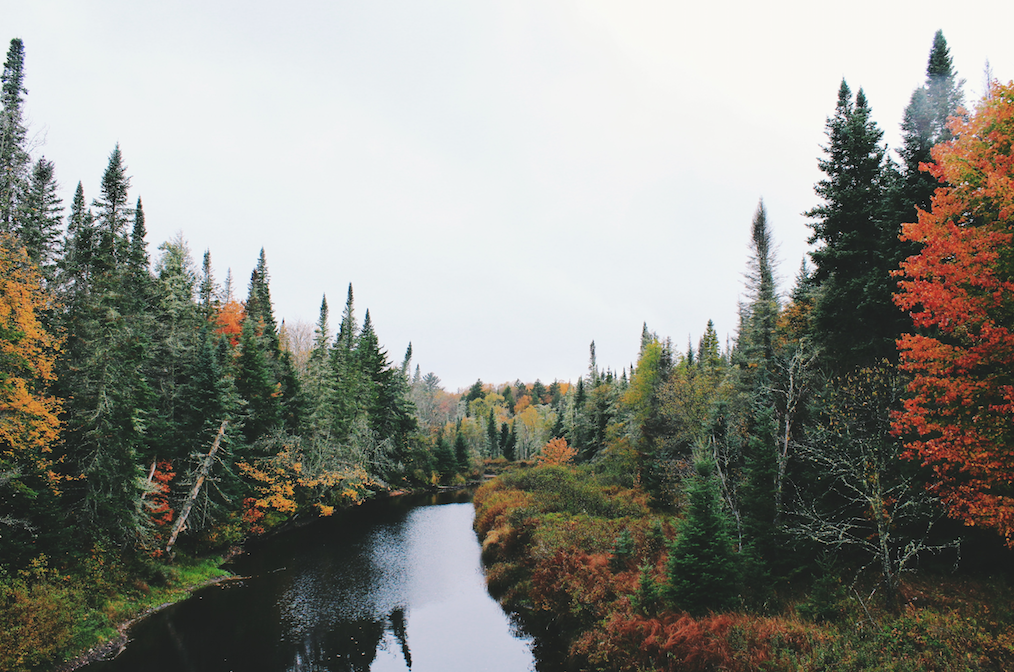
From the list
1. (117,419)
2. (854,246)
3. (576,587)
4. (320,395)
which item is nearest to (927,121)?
(854,246)

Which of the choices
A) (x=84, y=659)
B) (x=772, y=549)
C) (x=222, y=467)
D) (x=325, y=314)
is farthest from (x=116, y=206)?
(x=772, y=549)

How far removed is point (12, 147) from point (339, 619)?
2464 centimetres

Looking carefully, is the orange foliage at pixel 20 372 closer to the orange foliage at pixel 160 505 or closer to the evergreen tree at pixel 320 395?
the orange foliage at pixel 160 505

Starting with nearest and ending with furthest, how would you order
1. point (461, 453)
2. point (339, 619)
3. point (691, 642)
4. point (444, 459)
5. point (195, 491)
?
1. point (691, 642)
2. point (339, 619)
3. point (195, 491)
4. point (444, 459)
5. point (461, 453)

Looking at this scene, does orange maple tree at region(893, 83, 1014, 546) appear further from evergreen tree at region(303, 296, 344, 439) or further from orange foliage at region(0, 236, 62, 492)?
evergreen tree at region(303, 296, 344, 439)

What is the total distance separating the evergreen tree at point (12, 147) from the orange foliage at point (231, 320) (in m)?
21.8

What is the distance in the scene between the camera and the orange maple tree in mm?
10086

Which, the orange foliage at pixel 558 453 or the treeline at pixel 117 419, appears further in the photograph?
the orange foliage at pixel 558 453

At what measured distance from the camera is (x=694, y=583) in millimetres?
14773

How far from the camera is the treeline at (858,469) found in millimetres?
10477

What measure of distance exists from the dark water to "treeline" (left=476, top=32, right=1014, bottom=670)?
257 centimetres

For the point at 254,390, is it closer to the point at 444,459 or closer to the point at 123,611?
the point at 123,611

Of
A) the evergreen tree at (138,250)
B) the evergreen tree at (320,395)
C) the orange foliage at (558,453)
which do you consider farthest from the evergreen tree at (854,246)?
the orange foliage at (558,453)

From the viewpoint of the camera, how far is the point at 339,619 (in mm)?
19828
